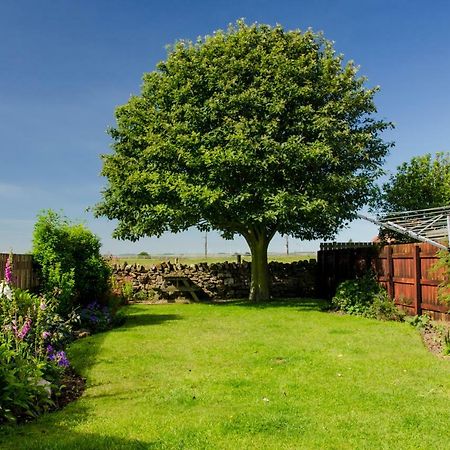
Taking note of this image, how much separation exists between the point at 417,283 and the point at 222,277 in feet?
37.6

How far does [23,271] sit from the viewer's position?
12.0 metres

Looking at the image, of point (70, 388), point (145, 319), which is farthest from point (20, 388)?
point (145, 319)

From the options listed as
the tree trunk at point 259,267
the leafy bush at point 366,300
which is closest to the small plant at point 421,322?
the leafy bush at point 366,300

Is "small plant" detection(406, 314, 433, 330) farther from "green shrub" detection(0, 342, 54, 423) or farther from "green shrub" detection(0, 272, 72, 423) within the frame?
"green shrub" detection(0, 342, 54, 423)

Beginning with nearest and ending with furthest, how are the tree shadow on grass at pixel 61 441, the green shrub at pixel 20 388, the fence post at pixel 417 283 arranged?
1. the tree shadow on grass at pixel 61 441
2. the green shrub at pixel 20 388
3. the fence post at pixel 417 283

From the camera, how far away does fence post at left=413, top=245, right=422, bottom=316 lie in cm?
1440

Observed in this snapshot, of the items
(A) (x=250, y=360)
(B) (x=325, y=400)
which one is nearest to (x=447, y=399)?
(B) (x=325, y=400)

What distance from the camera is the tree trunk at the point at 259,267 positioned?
21531 millimetres

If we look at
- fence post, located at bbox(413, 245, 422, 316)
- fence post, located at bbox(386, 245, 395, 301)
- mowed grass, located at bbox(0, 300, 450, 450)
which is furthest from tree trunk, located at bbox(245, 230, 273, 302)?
mowed grass, located at bbox(0, 300, 450, 450)

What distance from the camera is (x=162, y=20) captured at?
13.1m

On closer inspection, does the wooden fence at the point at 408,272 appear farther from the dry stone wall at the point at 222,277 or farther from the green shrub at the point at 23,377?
the green shrub at the point at 23,377

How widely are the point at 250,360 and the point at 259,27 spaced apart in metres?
15.6

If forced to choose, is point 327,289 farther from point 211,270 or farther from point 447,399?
point 447,399

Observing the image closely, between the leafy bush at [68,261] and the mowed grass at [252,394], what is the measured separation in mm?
1678
